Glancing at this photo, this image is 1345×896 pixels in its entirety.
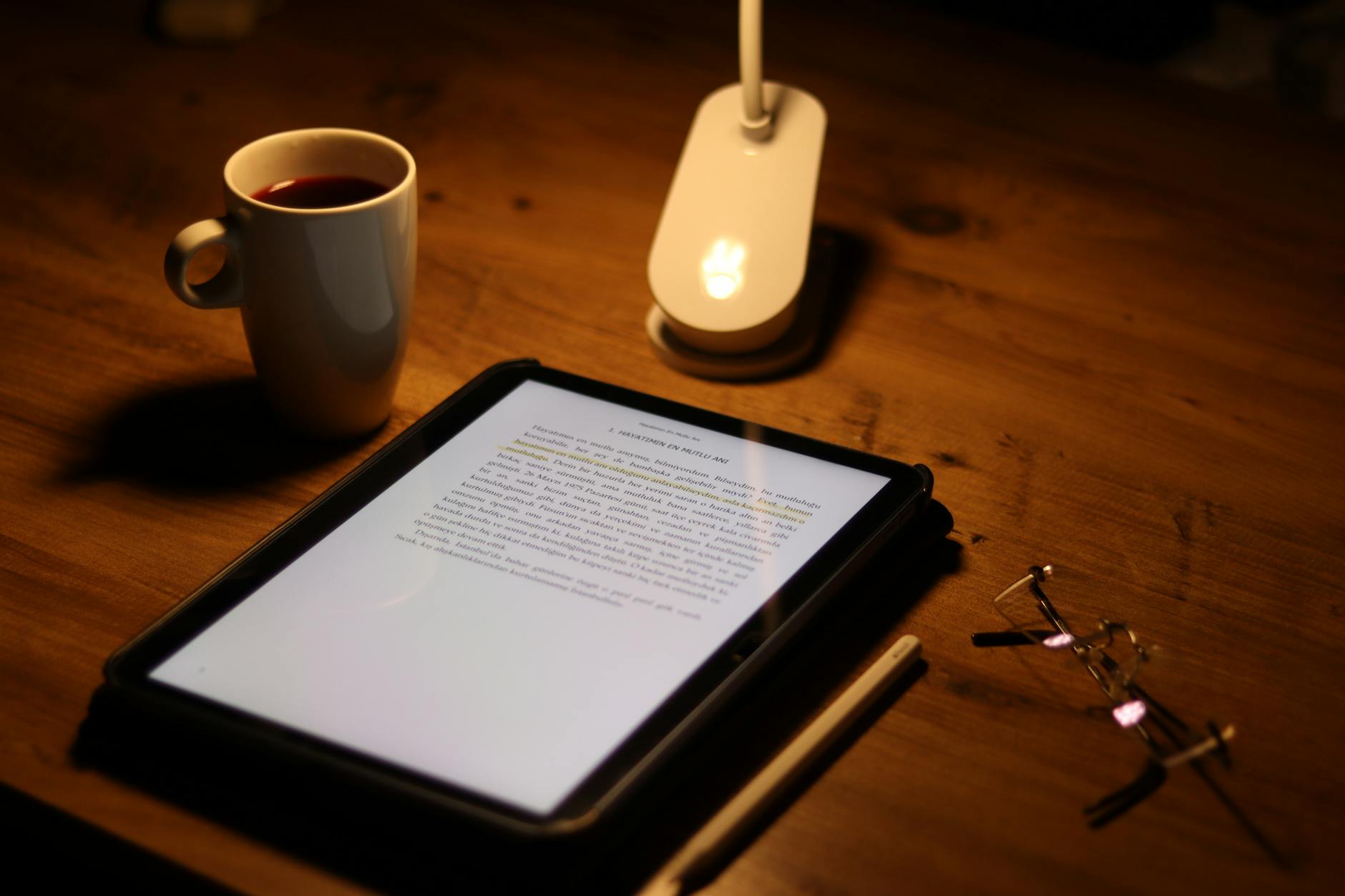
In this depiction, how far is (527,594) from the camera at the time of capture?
474mm

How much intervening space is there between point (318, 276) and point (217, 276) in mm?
53

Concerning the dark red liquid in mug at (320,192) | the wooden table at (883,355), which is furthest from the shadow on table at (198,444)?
the dark red liquid in mug at (320,192)

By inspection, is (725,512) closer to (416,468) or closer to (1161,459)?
(416,468)

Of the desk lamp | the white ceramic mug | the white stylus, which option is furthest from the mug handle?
the white stylus

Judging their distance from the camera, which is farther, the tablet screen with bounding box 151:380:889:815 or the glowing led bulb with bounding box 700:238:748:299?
the glowing led bulb with bounding box 700:238:748:299

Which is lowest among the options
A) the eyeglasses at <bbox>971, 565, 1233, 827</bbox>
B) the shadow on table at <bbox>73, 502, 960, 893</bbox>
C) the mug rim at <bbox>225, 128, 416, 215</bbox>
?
the eyeglasses at <bbox>971, 565, 1233, 827</bbox>

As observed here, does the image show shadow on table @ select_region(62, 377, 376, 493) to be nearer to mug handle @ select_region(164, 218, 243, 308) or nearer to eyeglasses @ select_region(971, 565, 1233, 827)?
mug handle @ select_region(164, 218, 243, 308)

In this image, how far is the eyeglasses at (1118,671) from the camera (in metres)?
0.45

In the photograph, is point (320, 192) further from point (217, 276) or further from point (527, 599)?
point (527, 599)

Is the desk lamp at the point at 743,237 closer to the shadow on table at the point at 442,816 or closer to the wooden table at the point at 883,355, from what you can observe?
the wooden table at the point at 883,355

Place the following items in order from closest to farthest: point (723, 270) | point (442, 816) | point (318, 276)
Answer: point (442, 816) < point (318, 276) < point (723, 270)

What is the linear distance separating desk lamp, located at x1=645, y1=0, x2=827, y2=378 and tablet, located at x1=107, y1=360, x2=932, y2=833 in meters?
0.08

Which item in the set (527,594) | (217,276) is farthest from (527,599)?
(217,276)

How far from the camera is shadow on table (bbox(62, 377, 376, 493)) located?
1.90ft
